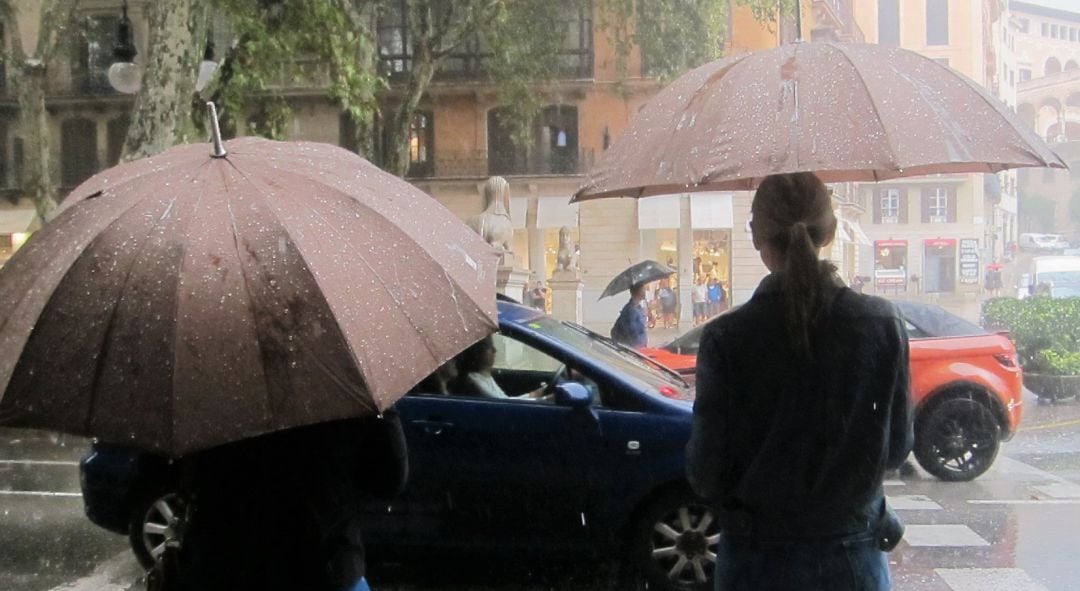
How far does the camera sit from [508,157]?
118 ft

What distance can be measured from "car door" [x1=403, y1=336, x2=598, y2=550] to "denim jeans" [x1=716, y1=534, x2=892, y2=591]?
140 inches

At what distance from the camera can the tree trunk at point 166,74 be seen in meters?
12.3

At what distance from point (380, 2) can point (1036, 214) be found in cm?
6199

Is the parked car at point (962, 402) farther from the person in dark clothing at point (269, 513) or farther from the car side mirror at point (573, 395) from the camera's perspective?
the person in dark clothing at point (269, 513)

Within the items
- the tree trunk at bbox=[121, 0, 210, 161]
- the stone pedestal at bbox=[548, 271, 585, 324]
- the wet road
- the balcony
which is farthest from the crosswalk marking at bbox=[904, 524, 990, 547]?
the balcony

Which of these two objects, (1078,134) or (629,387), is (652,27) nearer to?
(629,387)

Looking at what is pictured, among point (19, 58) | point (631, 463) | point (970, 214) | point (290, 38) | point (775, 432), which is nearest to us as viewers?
point (775, 432)

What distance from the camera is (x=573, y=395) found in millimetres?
6168

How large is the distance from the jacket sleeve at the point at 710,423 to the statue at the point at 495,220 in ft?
38.3

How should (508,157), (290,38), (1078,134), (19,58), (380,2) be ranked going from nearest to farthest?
(290,38), (19,58), (380,2), (508,157), (1078,134)

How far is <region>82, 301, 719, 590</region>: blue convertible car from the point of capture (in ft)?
20.4

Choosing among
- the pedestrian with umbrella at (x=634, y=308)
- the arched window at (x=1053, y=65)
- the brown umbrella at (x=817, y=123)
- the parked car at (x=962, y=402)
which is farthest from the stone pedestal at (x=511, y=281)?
the arched window at (x=1053, y=65)

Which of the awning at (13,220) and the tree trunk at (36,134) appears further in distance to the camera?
the awning at (13,220)

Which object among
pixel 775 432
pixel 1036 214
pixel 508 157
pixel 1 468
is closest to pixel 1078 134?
pixel 1036 214
